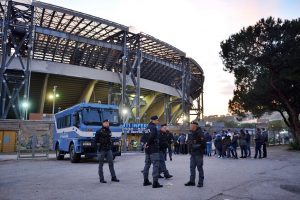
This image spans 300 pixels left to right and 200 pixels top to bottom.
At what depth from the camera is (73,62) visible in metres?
38.6

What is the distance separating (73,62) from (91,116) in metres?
26.5

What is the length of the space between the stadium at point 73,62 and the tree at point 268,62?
36.6ft

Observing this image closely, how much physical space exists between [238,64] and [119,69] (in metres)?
16.8

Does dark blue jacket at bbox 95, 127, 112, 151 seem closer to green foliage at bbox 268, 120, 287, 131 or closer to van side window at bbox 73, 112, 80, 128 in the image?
van side window at bbox 73, 112, 80, 128

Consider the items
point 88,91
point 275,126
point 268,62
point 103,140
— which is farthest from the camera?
point 275,126

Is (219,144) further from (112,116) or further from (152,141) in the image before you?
(152,141)

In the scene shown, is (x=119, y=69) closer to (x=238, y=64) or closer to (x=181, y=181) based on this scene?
(x=238, y=64)

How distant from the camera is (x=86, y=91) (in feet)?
130

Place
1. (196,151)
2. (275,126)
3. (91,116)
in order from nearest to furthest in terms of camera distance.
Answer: (196,151), (91,116), (275,126)

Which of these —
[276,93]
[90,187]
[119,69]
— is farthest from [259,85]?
[90,187]

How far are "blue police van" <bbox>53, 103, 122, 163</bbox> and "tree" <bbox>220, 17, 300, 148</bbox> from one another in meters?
16.4

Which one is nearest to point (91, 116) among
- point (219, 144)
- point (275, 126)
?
point (219, 144)

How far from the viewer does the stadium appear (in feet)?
94.9

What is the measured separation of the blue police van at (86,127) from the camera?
1356cm
